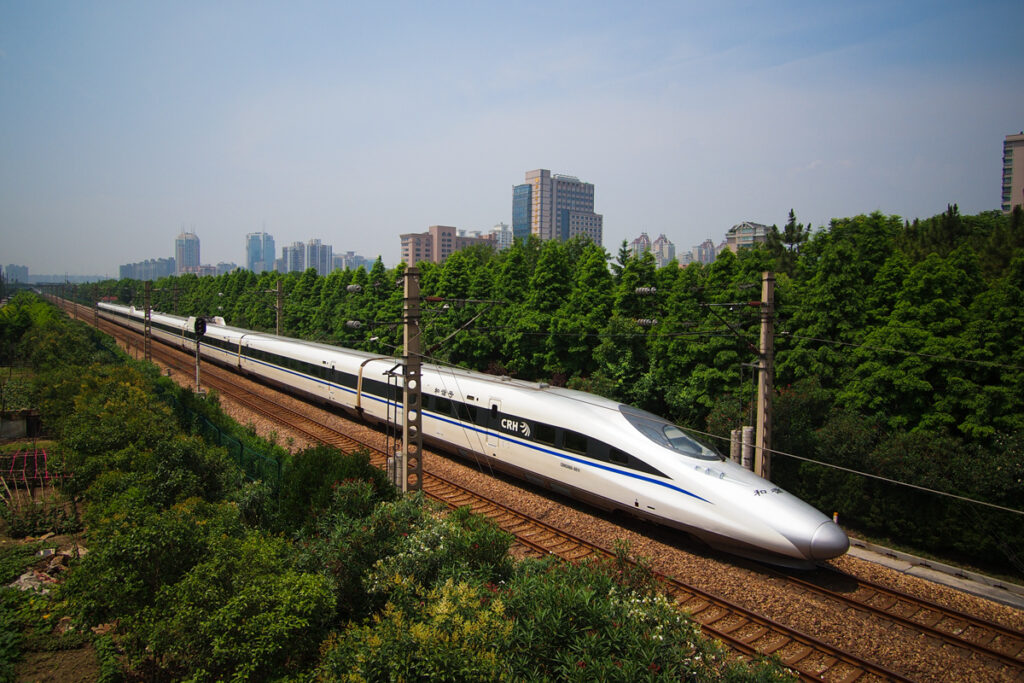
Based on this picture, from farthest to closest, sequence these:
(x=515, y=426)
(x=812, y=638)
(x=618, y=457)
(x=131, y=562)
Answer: (x=515, y=426) < (x=618, y=457) < (x=812, y=638) < (x=131, y=562)

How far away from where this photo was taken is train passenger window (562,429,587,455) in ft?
45.5

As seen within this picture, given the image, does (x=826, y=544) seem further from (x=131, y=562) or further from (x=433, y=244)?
(x=433, y=244)

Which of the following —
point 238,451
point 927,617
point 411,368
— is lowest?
point 927,617

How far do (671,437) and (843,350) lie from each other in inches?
419

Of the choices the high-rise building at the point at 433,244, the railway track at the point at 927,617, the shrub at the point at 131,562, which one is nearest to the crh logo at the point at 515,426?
the railway track at the point at 927,617

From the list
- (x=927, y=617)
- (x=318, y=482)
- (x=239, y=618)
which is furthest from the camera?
(x=318, y=482)

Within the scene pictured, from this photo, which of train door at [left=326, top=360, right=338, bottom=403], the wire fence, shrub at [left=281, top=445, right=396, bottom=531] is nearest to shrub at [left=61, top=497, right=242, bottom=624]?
shrub at [left=281, top=445, right=396, bottom=531]

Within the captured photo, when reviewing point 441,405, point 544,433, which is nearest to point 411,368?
point 544,433

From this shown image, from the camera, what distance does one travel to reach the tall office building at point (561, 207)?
518 ft

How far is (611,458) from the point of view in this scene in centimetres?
1317

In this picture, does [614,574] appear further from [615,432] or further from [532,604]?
[615,432]

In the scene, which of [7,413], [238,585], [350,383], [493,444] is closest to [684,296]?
[493,444]

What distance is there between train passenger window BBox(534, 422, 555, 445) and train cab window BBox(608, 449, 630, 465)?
1894 millimetres

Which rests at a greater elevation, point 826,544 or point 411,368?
point 411,368
